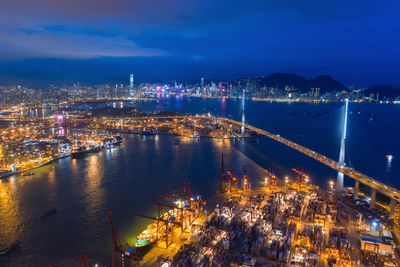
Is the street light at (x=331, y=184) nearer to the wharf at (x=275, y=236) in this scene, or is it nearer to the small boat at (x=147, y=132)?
the wharf at (x=275, y=236)

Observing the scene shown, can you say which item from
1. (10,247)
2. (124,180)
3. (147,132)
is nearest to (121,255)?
(10,247)

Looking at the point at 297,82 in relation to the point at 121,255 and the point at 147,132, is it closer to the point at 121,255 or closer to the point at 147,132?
the point at 147,132

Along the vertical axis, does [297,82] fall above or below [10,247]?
above

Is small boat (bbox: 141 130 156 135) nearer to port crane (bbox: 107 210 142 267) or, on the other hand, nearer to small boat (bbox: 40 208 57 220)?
small boat (bbox: 40 208 57 220)

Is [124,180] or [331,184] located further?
[124,180]

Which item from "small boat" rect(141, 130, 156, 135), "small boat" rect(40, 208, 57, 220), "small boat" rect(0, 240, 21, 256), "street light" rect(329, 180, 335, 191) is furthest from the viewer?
"small boat" rect(141, 130, 156, 135)

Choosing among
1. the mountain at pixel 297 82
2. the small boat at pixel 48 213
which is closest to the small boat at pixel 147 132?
the small boat at pixel 48 213

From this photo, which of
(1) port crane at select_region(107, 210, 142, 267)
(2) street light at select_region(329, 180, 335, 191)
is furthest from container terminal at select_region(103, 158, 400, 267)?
(2) street light at select_region(329, 180, 335, 191)
